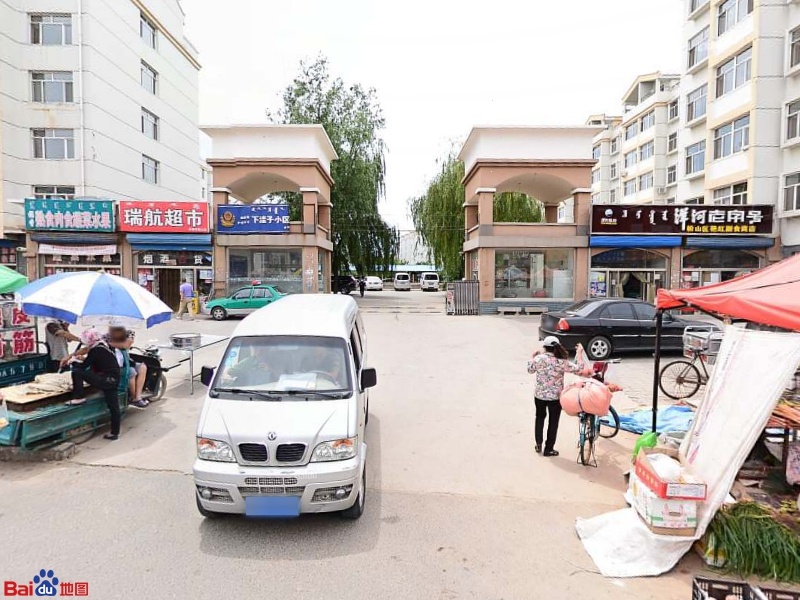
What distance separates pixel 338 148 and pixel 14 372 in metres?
24.7

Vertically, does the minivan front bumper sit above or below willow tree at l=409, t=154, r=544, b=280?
below

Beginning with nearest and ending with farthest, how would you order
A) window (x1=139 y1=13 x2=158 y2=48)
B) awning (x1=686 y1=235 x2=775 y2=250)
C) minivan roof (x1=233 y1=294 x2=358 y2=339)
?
minivan roof (x1=233 y1=294 x2=358 y2=339) < awning (x1=686 y1=235 x2=775 y2=250) < window (x1=139 y1=13 x2=158 y2=48)

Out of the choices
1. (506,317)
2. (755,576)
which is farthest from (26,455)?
(506,317)

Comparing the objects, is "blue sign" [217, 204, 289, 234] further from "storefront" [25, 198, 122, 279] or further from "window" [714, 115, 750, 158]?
"window" [714, 115, 750, 158]

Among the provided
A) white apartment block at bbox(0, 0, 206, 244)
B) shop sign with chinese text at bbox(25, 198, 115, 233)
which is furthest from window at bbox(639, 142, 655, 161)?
shop sign with chinese text at bbox(25, 198, 115, 233)

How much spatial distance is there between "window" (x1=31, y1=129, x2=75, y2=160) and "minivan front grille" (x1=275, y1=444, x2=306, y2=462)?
2558 cm

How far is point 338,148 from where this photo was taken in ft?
98.0

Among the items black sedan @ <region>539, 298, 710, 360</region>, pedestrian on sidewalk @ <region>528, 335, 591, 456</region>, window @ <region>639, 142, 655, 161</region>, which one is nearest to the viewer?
pedestrian on sidewalk @ <region>528, 335, 591, 456</region>

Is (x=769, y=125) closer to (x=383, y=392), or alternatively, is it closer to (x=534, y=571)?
(x=383, y=392)

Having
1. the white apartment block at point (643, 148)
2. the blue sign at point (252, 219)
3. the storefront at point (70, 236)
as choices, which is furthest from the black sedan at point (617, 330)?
the white apartment block at point (643, 148)

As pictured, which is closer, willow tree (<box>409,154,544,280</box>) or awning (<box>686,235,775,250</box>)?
awning (<box>686,235,775,250</box>)

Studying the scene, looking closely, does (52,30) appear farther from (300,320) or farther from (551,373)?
(551,373)

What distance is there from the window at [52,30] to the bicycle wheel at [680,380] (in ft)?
94.2

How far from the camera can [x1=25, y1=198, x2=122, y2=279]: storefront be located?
68.8ft
